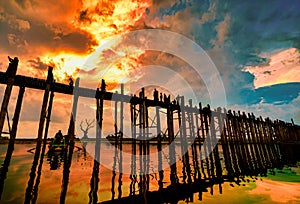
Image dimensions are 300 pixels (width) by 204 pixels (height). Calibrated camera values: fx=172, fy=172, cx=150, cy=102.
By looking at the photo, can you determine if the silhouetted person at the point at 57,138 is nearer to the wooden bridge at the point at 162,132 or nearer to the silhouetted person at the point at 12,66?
the wooden bridge at the point at 162,132

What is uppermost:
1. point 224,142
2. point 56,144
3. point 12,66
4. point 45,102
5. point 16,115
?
point 12,66

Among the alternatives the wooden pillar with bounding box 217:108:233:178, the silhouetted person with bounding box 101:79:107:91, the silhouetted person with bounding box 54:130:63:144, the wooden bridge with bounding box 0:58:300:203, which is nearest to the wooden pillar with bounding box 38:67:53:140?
the wooden bridge with bounding box 0:58:300:203

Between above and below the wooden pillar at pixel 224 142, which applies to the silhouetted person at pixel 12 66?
above

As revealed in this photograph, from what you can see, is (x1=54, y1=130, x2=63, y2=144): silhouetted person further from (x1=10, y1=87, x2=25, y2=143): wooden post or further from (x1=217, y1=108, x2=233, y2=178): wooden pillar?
(x1=217, y1=108, x2=233, y2=178): wooden pillar

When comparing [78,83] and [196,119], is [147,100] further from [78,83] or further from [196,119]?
[196,119]

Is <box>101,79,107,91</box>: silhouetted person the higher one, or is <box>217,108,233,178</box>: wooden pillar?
<box>101,79,107,91</box>: silhouetted person

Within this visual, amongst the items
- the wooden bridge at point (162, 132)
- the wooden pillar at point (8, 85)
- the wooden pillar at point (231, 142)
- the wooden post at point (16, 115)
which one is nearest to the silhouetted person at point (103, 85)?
the wooden bridge at point (162, 132)

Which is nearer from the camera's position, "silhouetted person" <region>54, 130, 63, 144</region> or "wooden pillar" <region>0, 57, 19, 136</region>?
"wooden pillar" <region>0, 57, 19, 136</region>

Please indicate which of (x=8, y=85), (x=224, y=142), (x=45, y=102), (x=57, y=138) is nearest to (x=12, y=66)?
(x=8, y=85)

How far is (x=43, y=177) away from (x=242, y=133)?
19049 mm

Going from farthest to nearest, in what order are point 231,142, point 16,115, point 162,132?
1. point 231,142
2. point 162,132
3. point 16,115

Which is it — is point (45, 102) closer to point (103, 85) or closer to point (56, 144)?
point (103, 85)

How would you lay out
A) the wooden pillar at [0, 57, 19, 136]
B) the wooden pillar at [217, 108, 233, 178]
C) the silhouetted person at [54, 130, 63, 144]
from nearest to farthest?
the wooden pillar at [0, 57, 19, 136], the wooden pillar at [217, 108, 233, 178], the silhouetted person at [54, 130, 63, 144]

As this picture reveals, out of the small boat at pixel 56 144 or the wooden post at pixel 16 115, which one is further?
the small boat at pixel 56 144
